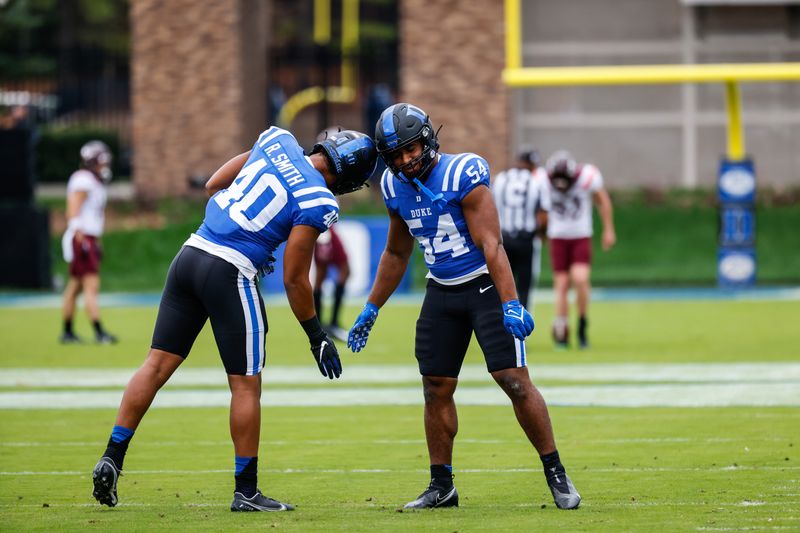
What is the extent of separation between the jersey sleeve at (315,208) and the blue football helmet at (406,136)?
327mm

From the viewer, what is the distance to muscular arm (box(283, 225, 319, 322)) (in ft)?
21.2

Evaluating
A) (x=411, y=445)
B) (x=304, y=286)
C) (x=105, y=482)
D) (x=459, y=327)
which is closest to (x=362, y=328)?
(x=459, y=327)

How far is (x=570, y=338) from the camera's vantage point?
48.4 feet

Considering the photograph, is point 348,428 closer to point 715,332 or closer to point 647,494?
point 647,494

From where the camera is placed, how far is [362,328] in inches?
277

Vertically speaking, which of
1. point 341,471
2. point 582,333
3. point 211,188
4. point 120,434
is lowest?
point 341,471

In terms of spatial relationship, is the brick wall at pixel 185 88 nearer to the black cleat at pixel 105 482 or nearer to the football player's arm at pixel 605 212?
the football player's arm at pixel 605 212

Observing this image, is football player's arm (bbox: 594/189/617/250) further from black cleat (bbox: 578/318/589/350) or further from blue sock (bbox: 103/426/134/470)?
blue sock (bbox: 103/426/134/470)

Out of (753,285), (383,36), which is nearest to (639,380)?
(753,285)

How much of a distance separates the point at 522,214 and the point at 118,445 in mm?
7038

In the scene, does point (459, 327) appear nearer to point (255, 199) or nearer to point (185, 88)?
point (255, 199)

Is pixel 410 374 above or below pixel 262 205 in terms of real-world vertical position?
below


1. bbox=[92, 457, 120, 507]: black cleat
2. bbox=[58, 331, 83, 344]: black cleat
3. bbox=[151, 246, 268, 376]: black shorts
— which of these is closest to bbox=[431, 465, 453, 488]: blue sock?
bbox=[151, 246, 268, 376]: black shorts

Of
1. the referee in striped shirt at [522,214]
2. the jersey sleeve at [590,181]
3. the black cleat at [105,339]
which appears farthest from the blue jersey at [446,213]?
the black cleat at [105,339]
